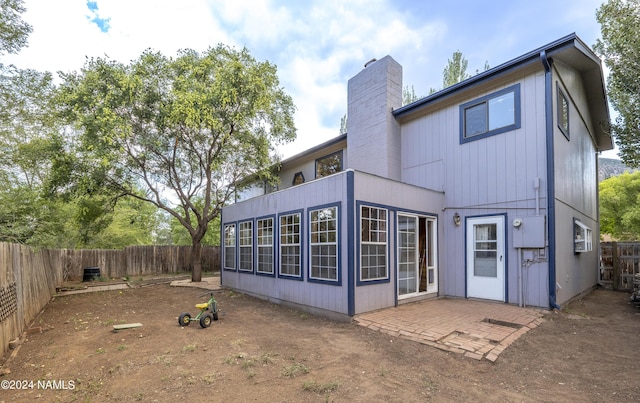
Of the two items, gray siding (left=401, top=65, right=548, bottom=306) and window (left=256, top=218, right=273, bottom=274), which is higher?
gray siding (left=401, top=65, right=548, bottom=306)

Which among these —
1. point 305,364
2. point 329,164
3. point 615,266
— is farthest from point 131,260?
→ point 615,266

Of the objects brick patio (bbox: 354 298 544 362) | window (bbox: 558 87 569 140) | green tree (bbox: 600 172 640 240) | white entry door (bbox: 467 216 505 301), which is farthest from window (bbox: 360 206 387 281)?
green tree (bbox: 600 172 640 240)

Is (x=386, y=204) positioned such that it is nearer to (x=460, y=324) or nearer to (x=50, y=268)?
(x=460, y=324)

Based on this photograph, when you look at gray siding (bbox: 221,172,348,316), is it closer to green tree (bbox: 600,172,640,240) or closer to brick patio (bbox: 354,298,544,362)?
brick patio (bbox: 354,298,544,362)

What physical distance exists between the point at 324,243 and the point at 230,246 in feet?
17.3

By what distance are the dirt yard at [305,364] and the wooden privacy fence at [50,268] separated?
21.9 inches

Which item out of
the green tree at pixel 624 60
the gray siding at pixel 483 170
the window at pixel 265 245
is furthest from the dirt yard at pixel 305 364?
the green tree at pixel 624 60

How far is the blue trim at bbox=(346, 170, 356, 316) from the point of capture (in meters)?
5.81

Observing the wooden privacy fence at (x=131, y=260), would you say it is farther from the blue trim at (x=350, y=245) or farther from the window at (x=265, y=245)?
the blue trim at (x=350, y=245)

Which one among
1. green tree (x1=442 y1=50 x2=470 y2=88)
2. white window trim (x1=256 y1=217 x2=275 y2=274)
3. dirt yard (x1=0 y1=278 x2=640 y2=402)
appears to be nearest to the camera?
dirt yard (x1=0 y1=278 x2=640 y2=402)

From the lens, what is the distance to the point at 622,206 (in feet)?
69.2

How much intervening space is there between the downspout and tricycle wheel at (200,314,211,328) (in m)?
6.75

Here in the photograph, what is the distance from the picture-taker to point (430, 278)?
7.84m

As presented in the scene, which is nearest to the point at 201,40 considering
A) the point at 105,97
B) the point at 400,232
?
the point at 105,97
